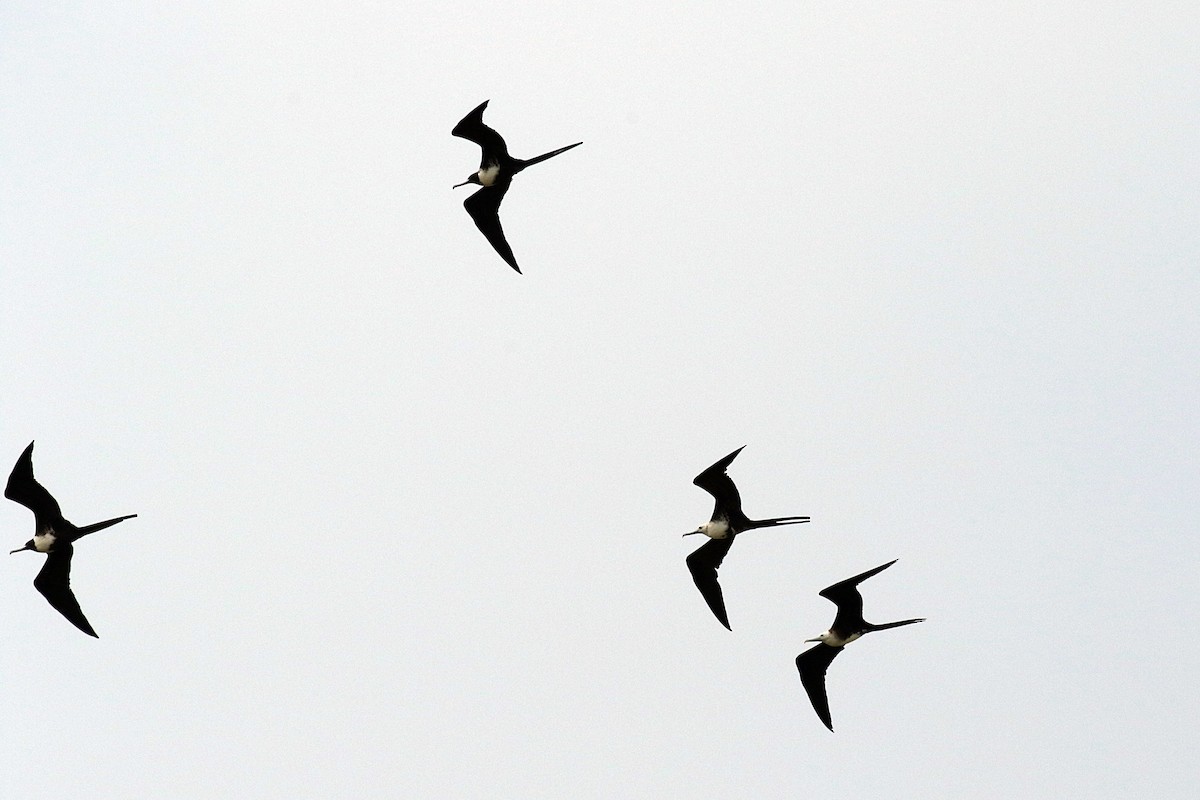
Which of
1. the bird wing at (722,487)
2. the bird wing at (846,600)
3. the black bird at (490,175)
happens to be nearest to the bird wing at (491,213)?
the black bird at (490,175)

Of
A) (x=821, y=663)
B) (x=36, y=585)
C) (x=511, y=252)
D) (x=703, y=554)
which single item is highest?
(x=511, y=252)

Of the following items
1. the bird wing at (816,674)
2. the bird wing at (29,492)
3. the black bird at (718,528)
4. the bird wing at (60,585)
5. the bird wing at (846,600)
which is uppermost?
the bird wing at (29,492)

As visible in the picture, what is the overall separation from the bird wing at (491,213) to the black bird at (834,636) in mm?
5845

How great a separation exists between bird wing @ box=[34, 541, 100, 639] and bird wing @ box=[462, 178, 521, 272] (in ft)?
21.5

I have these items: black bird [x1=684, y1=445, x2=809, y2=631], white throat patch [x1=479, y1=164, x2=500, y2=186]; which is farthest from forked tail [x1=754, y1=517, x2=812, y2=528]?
white throat patch [x1=479, y1=164, x2=500, y2=186]

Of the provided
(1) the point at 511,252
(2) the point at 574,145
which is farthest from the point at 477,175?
(2) the point at 574,145

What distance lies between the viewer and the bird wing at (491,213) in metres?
21.4

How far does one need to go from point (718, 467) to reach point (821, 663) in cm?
308

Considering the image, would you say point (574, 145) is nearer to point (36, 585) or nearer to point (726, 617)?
point (726, 617)

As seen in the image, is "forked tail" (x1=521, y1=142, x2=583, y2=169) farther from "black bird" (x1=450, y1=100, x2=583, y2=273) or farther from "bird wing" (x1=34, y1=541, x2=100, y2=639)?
"bird wing" (x1=34, y1=541, x2=100, y2=639)

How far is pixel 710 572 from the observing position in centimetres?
2138

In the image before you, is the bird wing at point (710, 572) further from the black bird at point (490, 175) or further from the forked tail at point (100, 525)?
the forked tail at point (100, 525)

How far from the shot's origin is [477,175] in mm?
21172

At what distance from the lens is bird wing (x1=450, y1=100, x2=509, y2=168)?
65.9 feet
